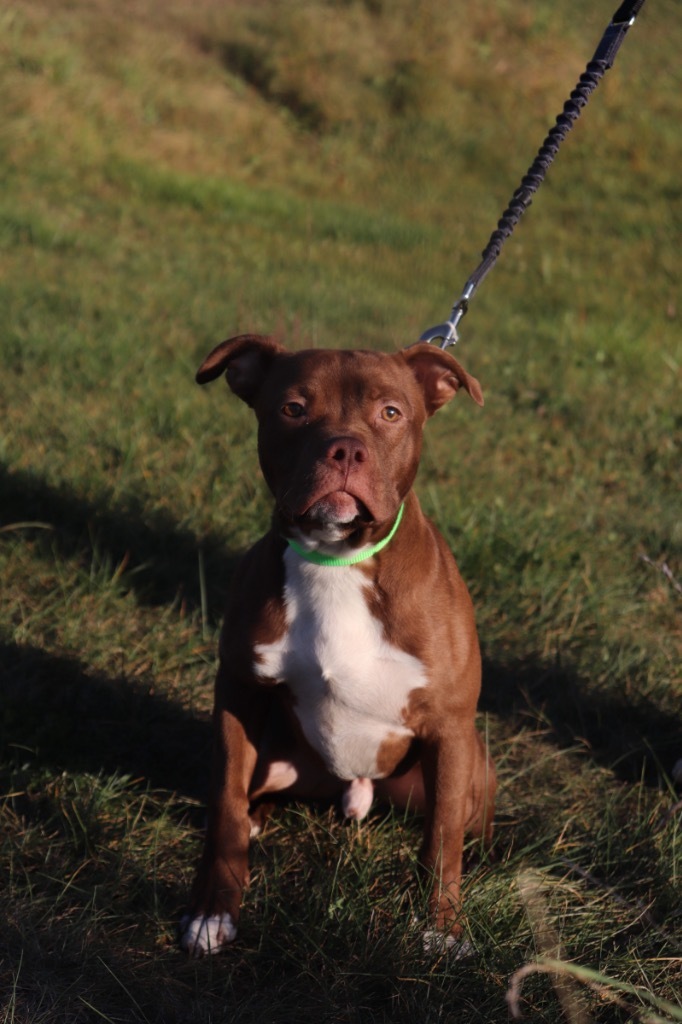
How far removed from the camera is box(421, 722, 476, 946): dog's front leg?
2.67m

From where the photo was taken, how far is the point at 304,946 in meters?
2.53

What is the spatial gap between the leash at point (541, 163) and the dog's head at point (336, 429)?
18.1 inches

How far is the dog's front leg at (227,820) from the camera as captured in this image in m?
2.63

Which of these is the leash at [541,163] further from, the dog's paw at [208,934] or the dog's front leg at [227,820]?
the dog's paw at [208,934]

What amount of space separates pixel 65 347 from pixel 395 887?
3.93m

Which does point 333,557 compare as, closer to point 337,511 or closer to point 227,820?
point 337,511

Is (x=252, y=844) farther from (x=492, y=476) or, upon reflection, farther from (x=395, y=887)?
(x=492, y=476)

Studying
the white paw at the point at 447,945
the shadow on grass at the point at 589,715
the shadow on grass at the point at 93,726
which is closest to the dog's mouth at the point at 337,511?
the white paw at the point at 447,945

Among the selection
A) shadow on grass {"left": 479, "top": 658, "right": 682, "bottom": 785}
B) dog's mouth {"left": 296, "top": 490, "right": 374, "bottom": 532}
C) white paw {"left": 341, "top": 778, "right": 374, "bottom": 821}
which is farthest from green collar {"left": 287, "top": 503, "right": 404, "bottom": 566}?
shadow on grass {"left": 479, "top": 658, "right": 682, "bottom": 785}

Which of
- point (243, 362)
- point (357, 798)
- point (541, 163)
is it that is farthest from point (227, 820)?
point (541, 163)

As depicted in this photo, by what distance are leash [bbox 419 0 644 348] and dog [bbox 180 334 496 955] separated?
0.48 metres

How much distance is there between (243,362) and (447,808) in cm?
116

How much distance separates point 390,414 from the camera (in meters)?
2.62

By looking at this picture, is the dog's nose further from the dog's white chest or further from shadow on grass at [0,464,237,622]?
shadow on grass at [0,464,237,622]
